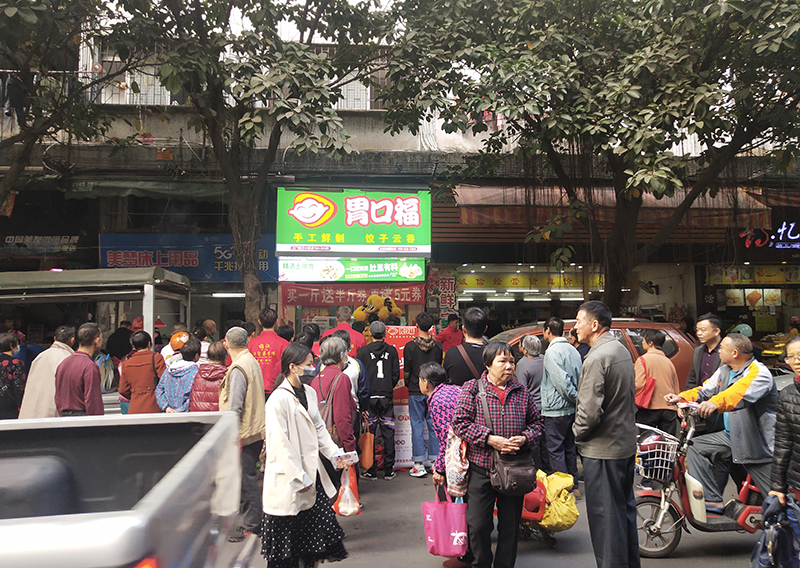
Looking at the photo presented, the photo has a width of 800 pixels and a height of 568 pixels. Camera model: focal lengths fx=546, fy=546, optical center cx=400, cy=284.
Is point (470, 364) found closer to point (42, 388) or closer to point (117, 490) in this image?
point (117, 490)

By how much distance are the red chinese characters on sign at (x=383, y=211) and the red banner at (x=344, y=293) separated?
1.16 meters

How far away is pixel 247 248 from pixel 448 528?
5.60m

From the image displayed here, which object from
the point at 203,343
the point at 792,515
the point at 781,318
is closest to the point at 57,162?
the point at 203,343

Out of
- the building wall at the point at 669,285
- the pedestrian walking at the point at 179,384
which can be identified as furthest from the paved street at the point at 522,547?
the building wall at the point at 669,285

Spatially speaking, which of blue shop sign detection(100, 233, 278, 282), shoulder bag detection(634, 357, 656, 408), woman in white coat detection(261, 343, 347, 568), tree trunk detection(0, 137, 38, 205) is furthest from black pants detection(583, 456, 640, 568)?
blue shop sign detection(100, 233, 278, 282)

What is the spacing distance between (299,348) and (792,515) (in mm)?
3303

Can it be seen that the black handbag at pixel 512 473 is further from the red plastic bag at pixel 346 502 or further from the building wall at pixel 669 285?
the building wall at pixel 669 285

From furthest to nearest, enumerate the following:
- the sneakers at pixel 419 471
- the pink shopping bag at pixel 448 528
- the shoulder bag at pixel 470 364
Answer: the sneakers at pixel 419 471
the shoulder bag at pixel 470 364
the pink shopping bag at pixel 448 528

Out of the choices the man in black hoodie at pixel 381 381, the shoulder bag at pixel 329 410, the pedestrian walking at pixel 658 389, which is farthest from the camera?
the man in black hoodie at pixel 381 381

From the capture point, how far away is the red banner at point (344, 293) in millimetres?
9805

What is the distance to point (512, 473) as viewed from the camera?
339cm

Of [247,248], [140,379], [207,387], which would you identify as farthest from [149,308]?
[207,387]

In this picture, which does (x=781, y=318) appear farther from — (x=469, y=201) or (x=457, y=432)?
(x=457, y=432)

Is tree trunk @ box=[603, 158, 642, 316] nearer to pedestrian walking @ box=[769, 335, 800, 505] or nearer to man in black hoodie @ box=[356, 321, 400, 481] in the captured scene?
man in black hoodie @ box=[356, 321, 400, 481]
